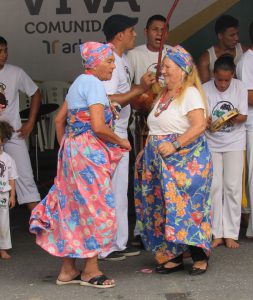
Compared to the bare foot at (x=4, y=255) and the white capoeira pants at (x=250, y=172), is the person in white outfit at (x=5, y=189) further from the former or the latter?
the white capoeira pants at (x=250, y=172)

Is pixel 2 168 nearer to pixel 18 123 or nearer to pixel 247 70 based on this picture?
pixel 18 123

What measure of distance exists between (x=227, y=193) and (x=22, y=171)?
191 cm

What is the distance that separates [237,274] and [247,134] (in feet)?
4.56

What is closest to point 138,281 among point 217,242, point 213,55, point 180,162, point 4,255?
point 180,162

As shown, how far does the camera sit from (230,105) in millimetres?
6176

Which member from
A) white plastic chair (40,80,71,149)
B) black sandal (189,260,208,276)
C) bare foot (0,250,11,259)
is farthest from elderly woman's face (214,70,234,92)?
white plastic chair (40,80,71,149)

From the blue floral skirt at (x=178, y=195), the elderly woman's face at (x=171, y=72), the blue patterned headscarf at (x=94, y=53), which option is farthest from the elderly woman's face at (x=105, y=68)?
the blue floral skirt at (x=178, y=195)

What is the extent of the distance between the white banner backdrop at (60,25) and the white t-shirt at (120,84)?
110 inches

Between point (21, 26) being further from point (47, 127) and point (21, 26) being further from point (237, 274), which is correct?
point (237, 274)

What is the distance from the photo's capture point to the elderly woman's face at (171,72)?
5.32 meters

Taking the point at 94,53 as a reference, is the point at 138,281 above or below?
below

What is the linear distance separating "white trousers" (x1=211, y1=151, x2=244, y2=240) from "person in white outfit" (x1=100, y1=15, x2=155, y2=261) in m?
0.79

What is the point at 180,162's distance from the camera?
5328 millimetres

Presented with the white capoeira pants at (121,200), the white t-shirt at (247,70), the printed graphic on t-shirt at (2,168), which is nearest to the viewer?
the white capoeira pants at (121,200)
